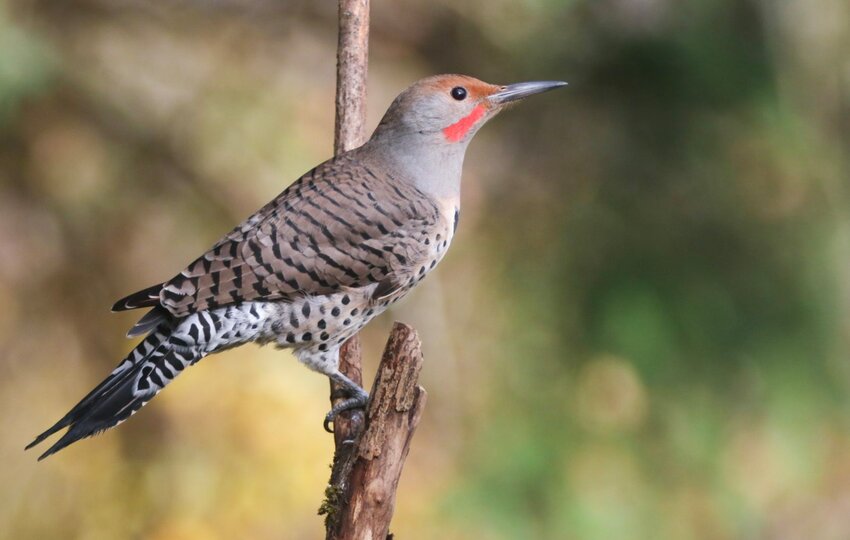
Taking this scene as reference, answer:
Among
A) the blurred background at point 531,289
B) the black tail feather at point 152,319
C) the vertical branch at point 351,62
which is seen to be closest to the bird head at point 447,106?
the vertical branch at point 351,62

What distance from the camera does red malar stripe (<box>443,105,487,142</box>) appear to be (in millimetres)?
3395

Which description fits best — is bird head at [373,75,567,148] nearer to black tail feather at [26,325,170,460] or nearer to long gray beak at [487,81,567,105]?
long gray beak at [487,81,567,105]

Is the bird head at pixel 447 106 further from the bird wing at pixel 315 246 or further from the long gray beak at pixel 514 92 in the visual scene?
the bird wing at pixel 315 246

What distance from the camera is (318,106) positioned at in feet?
17.4

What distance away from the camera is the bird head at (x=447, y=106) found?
338cm

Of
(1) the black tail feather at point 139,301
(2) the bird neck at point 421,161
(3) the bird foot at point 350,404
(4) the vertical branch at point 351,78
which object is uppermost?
(4) the vertical branch at point 351,78

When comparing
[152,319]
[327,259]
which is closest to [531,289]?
[327,259]

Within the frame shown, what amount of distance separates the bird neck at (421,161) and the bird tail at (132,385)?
0.88m

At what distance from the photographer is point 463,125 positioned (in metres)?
3.41

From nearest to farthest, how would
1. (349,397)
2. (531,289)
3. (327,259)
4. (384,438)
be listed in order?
1. (384,438)
2. (327,259)
3. (349,397)
4. (531,289)

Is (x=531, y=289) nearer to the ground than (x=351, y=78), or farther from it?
farther from it

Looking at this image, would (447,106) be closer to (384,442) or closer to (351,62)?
(351,62)

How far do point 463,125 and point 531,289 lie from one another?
1690 mm

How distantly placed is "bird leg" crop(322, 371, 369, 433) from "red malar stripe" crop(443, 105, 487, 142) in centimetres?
85
